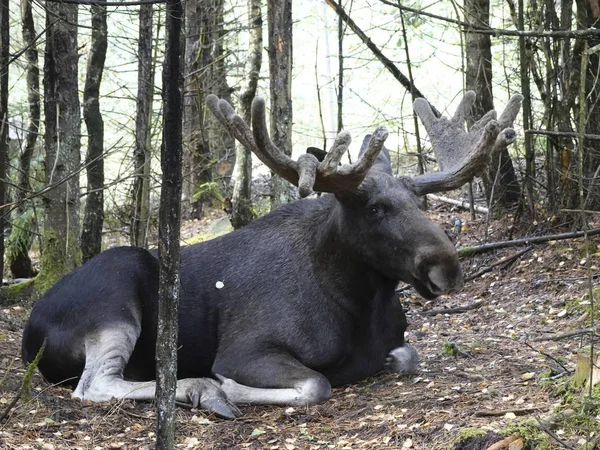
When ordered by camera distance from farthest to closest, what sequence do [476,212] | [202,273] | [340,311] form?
[476,212], [202,273], [340,311]

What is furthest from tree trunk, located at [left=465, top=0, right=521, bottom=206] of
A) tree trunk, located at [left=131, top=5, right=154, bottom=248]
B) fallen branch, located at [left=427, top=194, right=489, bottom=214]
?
tree trunk, located at [left=131, top=5, right=154, bottom=248]

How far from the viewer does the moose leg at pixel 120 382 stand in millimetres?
6637

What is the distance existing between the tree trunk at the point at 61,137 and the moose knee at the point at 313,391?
11.8ft

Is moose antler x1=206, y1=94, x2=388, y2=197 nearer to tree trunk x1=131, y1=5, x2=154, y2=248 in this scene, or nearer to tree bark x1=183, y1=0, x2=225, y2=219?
tree trunk x1=131, y1=5, x2=154, y2=248

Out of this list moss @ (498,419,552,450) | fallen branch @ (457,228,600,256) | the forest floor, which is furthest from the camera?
fallen branch @ (457,228,600,256)

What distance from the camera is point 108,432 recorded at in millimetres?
5941

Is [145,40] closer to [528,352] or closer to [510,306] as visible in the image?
[510,306]

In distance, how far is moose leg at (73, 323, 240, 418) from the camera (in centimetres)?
664

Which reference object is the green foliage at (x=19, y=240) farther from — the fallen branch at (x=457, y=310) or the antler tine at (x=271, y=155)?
the antler tine at (x=271, y=155)

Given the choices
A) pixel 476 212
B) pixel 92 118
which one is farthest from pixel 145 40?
pixel 476 212

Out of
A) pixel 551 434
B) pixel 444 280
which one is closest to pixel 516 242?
pixel 444 280

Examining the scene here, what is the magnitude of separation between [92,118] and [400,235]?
5.64m

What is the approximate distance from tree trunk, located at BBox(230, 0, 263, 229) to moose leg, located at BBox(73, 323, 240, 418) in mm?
6289

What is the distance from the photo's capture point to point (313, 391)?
6.71m
